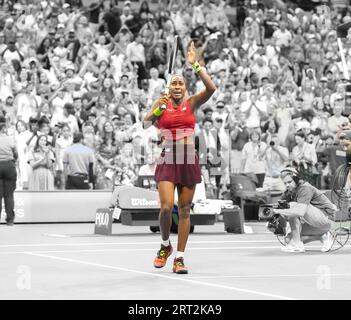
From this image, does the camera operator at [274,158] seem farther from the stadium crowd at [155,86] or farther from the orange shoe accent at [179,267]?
the orange shoe accent at [179,267]

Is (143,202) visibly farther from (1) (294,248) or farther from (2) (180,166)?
(2) (180,166)

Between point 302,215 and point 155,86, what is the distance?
13698mm

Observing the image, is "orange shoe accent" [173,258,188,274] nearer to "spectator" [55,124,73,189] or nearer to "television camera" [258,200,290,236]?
"television camera" [258,200,290,236]

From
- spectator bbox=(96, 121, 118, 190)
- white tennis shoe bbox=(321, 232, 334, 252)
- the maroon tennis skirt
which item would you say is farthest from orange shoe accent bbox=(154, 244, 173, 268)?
spectator bbox=(96, 121, 118, 190)

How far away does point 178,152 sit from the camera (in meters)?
13.2

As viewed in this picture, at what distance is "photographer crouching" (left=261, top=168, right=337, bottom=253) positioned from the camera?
16.2m

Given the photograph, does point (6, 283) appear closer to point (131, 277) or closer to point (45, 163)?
point (131, 277)

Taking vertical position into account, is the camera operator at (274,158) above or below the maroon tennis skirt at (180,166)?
below

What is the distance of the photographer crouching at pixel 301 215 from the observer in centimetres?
Answer: 1616

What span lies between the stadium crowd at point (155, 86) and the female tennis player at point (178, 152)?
8767mm

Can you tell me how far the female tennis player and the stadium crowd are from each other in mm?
8767

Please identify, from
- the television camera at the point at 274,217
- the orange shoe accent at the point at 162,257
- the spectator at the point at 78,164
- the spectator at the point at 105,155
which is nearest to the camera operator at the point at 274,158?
the spectator at the point at 105,155

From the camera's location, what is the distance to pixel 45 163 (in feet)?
80.6
